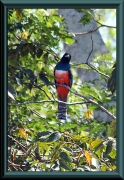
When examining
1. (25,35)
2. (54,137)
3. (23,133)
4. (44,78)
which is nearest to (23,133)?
(23,133)

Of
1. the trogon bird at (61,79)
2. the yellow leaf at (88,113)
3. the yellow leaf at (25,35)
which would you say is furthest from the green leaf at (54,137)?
the yellow leaf at (88,113)

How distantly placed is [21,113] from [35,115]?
114mm

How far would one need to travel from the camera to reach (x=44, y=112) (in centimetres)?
401

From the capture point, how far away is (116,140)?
9.32 ft

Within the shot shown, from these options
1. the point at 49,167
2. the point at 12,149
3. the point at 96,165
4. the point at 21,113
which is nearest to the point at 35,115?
the point at 21,113

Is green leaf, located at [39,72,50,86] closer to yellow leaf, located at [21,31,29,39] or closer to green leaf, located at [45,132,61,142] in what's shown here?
green leaf, located at [45,132,61,142]

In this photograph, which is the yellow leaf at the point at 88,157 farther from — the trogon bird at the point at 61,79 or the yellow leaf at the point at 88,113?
the yellow leaf at the point at 88,113

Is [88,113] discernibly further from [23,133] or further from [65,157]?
[65,157]

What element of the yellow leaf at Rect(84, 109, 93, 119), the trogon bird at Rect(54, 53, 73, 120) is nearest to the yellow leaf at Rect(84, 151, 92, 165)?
the trogon bird at Rect(54, 53, 73, 120)

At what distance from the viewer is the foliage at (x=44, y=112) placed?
2.98 meters

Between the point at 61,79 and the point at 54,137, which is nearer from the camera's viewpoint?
the point at 54,137

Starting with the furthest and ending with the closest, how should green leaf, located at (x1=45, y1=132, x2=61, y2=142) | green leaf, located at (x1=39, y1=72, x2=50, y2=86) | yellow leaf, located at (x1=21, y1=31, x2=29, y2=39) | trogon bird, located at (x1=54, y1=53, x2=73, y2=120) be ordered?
yellow leaf, located at (x1=21, y1=31, x2=29, y2=39) → trogon bird, located at (x1=54, y1=53, x2=73, y2=120) → green leaf, located at (x1=39, y1=72, x2=50, y2=86) → green leaf, located at (x1=45, y1=132, x2=61, y2=142)

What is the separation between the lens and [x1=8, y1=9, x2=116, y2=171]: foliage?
9.79ft
